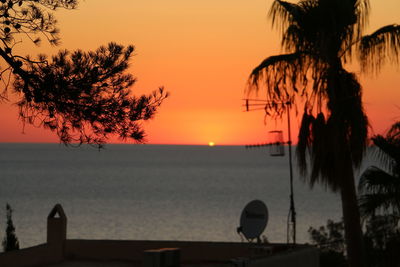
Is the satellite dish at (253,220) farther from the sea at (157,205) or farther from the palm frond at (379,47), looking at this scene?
the sea at (157,205)

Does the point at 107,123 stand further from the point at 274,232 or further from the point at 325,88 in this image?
the point at 274,232

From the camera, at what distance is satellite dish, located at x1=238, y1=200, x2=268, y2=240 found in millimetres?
15445

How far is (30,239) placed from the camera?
237 feet

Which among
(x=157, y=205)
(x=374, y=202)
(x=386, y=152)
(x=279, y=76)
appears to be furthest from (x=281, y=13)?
(x=157, y=205)

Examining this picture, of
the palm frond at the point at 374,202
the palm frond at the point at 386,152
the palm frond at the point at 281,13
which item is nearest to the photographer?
the palm frond at the point at 374,202

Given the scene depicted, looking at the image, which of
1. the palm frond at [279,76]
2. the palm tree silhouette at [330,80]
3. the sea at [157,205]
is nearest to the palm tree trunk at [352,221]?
the palm tree silhouette at [330,80]

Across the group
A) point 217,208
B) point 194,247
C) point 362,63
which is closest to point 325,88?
point 362,63

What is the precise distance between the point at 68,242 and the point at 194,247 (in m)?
3.58

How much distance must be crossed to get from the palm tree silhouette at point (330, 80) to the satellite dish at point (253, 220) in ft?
5.39

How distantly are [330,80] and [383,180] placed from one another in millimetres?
2612

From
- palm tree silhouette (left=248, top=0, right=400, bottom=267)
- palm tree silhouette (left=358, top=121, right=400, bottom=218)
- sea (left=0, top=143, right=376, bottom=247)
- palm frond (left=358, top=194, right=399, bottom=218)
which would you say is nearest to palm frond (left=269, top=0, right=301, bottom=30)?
palm tree silhouette (left=248, top=0, right=400, bottom=267)

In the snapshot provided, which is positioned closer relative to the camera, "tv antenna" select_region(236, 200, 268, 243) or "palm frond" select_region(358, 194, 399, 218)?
"tv antenna" select_region(236, 200, 268, 243)

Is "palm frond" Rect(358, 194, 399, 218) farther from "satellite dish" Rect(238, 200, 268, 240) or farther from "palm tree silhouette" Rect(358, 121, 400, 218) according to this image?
"satellite dish" Rect(238, 200, 268, 240)

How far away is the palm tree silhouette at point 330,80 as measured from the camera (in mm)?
16797
